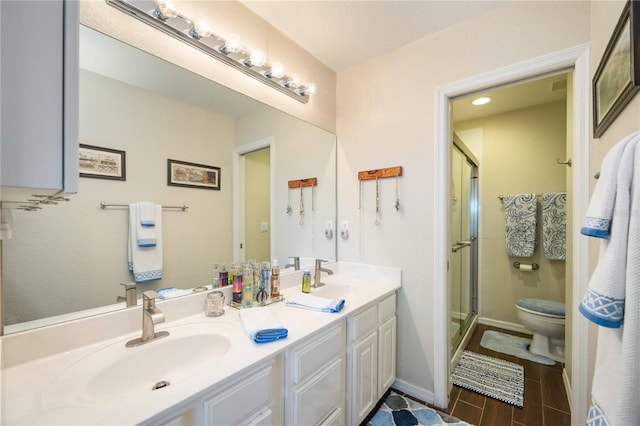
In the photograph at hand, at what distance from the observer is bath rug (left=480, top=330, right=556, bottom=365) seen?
2.27 m

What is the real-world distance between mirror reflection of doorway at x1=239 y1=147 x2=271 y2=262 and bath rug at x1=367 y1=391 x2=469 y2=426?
1.20 metres

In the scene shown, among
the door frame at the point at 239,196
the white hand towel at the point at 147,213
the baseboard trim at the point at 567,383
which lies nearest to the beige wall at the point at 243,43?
the door frame at the point at 239,196

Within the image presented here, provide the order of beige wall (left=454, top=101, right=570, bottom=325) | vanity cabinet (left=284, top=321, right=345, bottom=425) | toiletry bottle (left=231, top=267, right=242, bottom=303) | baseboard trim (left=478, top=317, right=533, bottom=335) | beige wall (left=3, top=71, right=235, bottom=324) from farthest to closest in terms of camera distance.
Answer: baseboard trim (left=478, top=317, right=533, bottom=335) → beige wall (left=454, top=101, right=570, bottom=325) → toiletry bottle (left=231, top=267, right=242, bottom=303) → vanity cabinet (left=284, top=321, right=345, bottom=425) → beige wall (left=3, top=71, right=235, bottom=324)

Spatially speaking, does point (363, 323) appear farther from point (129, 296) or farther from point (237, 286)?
point (129, 296)

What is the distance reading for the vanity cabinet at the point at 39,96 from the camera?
1.45 feet

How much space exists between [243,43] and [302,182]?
0.94 m

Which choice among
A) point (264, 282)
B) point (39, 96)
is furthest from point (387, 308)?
point (39, 96)

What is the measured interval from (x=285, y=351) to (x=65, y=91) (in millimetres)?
999

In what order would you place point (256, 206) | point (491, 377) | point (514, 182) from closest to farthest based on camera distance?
point (256, 206) → point (491, 377) → point (514, 182)

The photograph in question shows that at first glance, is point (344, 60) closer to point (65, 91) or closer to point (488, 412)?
point (65, 91)

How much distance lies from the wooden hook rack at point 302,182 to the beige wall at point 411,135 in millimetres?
245

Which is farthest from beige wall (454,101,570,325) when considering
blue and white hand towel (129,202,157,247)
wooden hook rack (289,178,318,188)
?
blue and white hand towel (129,202,157,247)

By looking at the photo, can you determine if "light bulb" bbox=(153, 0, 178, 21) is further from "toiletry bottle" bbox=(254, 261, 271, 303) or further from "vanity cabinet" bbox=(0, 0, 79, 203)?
"toiletry bottle" bbox=(254, 261, 271, 303)

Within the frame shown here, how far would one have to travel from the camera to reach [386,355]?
5.55ft
